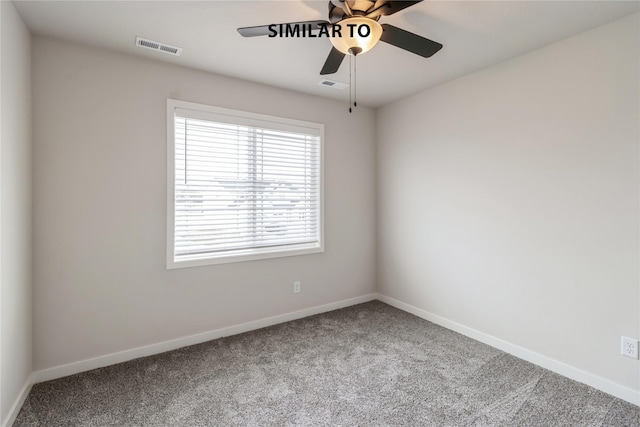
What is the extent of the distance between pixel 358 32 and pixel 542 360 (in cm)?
283

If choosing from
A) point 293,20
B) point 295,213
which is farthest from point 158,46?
point 295,213

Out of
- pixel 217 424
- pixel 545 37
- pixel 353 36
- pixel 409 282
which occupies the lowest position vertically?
pixel 217 424

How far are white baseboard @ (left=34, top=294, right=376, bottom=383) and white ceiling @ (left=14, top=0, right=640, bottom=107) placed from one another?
97.3 inches

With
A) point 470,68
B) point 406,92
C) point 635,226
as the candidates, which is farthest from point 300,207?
point 635,226

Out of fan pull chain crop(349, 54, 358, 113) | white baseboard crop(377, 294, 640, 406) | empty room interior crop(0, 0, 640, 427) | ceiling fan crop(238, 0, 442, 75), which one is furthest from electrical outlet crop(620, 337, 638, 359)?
fan pull chain crop(349, 54, 358, 113)

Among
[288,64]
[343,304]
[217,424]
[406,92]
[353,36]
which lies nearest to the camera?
[353,36]

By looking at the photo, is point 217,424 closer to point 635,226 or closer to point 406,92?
point 635,226

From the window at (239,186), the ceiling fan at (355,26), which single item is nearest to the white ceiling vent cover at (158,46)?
the window at (239,186)

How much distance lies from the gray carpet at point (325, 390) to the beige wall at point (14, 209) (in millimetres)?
336

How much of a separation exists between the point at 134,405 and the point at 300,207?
2.27 meters

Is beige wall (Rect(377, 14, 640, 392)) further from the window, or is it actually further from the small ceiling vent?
the window

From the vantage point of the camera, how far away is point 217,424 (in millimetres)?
1938

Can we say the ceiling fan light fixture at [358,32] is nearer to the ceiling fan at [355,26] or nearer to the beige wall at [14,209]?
the ceiling fan at [355,26]

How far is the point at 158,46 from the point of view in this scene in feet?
8.27
